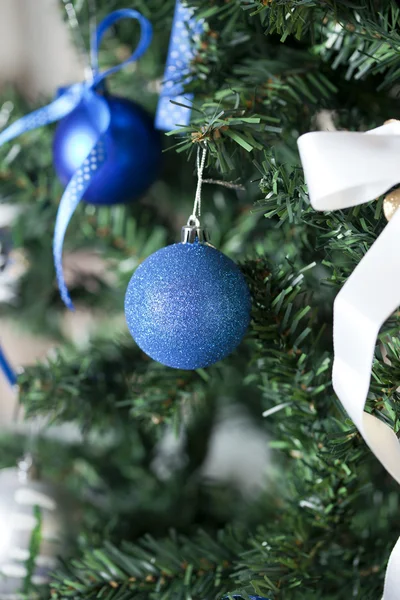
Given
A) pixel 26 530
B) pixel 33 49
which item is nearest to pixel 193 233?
pixel 26 530

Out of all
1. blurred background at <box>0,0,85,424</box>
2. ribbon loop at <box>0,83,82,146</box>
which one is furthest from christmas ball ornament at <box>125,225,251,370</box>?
blurred background at <box>0,0,85,424</box>

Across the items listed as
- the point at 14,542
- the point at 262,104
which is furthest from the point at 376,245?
the point at 14,542

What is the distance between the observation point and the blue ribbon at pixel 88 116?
1.43 ft

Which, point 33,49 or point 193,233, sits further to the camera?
point 33,49

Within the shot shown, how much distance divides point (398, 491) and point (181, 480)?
23 cm

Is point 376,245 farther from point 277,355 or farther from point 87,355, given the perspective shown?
point 87,355

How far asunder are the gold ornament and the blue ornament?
0.24 m

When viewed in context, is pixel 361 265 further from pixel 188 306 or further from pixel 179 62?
pixel 179 62

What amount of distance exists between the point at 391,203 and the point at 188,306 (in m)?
0.12

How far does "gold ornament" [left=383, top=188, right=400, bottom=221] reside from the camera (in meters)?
0.31

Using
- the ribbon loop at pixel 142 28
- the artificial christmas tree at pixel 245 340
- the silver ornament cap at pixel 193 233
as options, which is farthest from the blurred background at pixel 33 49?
the silver ornament cap at pixel 193 233

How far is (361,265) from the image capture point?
283 millimetres

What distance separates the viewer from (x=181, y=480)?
651 mm

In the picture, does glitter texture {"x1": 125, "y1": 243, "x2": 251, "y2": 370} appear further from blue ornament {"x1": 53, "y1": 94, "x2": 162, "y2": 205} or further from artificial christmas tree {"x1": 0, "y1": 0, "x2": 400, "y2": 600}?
blue ornament {"x1": 53, "y1": 94, "x2": 162, "y2": 205}
